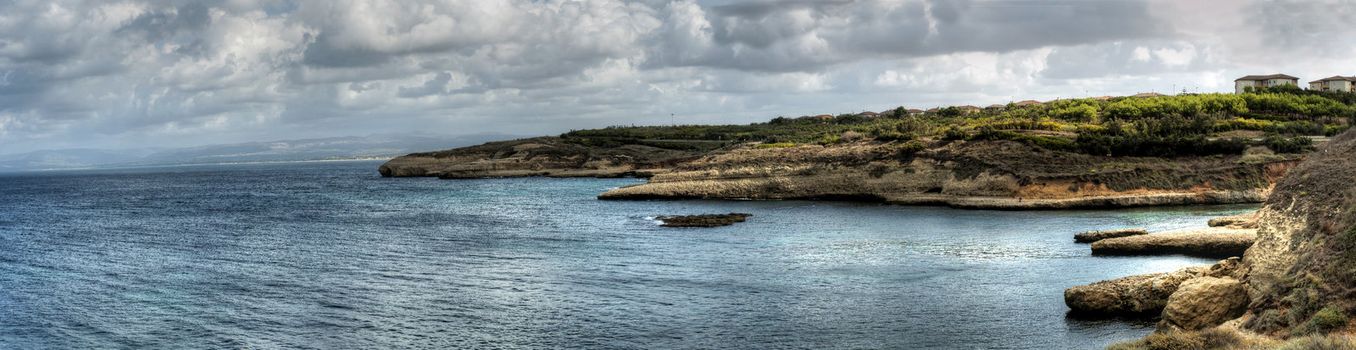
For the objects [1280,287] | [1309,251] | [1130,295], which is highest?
[1309,251]

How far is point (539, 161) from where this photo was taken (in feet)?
493

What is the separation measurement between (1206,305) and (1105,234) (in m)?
22.2

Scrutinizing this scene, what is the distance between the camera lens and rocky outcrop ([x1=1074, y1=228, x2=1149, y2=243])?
41.5 meters

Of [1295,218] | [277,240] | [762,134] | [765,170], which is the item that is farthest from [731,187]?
[762,134]

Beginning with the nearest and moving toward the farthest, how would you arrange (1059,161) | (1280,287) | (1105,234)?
1. (1280,287)
2. (1105,234)
3. (1059,161)

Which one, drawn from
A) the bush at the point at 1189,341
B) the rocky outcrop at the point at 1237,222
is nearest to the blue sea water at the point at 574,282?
the bush at the point at 1189,341

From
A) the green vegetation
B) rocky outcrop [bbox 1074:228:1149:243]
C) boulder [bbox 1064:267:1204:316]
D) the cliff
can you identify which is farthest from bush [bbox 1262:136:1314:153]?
boulder [bbox 1064:267:1204:316]

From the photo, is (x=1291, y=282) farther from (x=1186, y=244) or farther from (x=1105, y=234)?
(x=1105, y=234)

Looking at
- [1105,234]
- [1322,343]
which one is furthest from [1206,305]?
[1105,234]

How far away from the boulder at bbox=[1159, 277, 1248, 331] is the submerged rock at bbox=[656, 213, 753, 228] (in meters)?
34.2

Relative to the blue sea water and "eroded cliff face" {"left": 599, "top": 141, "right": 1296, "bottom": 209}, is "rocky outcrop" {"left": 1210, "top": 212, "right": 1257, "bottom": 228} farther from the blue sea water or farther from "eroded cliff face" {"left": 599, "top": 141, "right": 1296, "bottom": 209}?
"eroded cliff face" {"left": 599, "top": 141, "right": 1296, "bottom": 209}

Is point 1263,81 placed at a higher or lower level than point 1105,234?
higher

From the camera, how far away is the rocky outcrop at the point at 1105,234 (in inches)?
1635

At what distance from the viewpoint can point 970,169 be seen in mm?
70562
